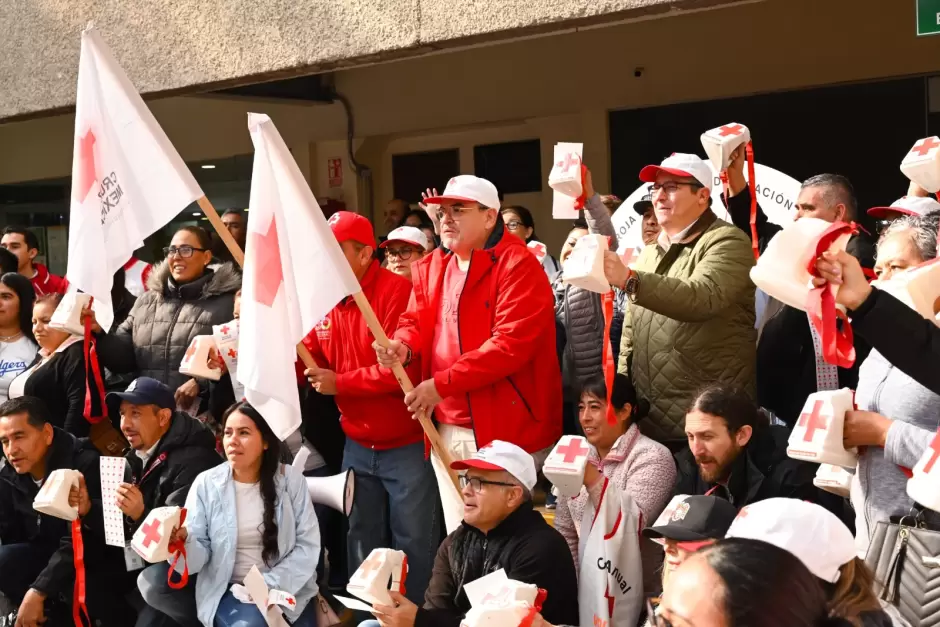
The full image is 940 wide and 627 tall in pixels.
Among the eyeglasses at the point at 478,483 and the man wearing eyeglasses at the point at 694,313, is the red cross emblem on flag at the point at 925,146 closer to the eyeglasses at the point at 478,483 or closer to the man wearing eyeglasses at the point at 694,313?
the man wearing eyeglasses at the point at 694,313

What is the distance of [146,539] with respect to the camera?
16.5 feet

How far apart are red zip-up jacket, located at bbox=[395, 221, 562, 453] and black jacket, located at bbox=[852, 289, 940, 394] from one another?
6.97 ft

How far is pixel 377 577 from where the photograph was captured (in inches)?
164

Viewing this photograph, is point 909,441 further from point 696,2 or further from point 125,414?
point 125,414

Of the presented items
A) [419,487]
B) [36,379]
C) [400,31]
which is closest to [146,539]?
[419,487]

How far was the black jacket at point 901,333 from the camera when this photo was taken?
285 centimetres

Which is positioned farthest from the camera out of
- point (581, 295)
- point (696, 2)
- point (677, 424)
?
point (581, 295)

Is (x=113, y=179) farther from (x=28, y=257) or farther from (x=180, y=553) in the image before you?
(x=28, y=257)

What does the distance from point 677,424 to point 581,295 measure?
96 centimetres

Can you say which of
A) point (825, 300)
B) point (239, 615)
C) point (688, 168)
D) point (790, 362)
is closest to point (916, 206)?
point (790, 362)

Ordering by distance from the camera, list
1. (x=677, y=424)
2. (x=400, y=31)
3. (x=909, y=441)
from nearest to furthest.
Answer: (x=909, y=441) → (x=677, y=424) → (x=400, y=31)

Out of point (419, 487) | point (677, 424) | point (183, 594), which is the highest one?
point (677, 424)

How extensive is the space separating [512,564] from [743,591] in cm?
237

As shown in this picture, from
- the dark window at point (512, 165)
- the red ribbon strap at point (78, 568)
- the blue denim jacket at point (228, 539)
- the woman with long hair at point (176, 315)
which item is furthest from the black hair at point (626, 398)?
the dark window at point (512, 165)
